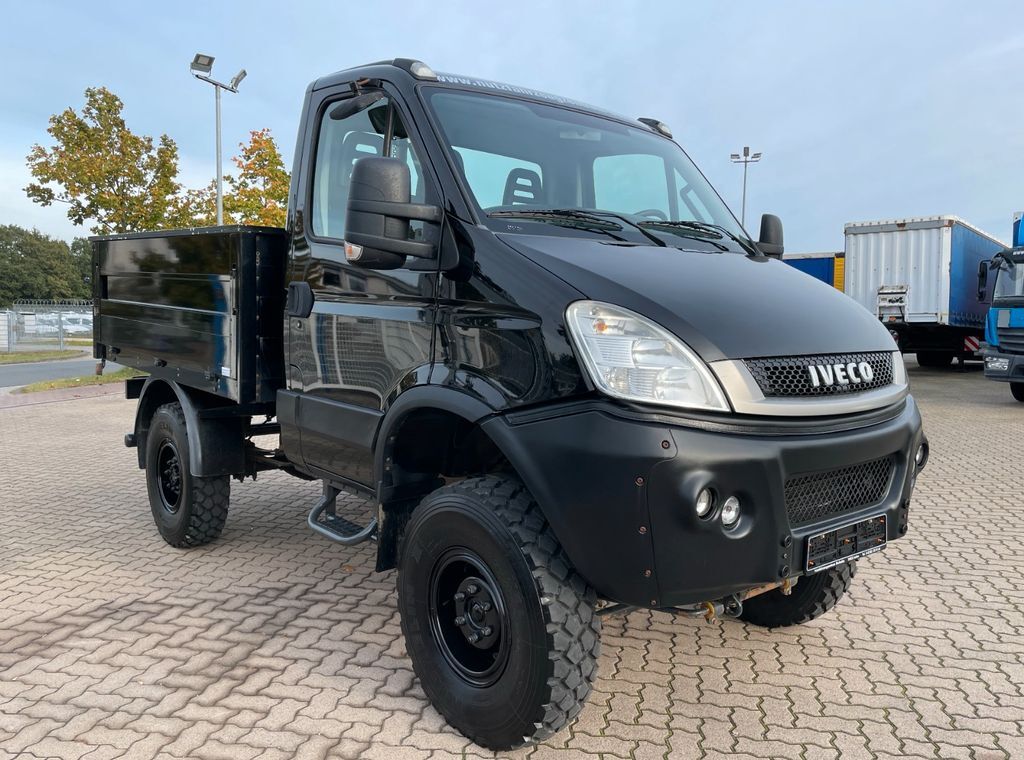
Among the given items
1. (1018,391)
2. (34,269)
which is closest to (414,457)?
(1018,391)

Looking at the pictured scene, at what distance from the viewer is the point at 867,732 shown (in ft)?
9.99

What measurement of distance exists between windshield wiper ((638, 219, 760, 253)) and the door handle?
1580mm

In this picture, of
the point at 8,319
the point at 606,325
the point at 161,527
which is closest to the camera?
the point at 606,325

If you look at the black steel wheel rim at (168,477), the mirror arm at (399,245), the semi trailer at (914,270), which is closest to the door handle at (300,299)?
the mirror arm at (399,245)

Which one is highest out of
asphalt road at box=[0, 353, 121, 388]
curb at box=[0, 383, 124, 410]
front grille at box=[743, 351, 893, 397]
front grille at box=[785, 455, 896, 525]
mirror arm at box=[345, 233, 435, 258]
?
mirror arm at box=[345, 233, 435, 258]

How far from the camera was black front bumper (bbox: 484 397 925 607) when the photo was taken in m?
2.37

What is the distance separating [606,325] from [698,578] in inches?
31.9

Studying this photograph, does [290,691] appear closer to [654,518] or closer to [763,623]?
[654,518]

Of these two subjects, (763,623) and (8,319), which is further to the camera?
(8,319)

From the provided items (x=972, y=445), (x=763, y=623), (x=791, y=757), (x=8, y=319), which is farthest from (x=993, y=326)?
(x=8, y=319)

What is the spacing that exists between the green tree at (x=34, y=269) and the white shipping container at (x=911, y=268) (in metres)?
74.9

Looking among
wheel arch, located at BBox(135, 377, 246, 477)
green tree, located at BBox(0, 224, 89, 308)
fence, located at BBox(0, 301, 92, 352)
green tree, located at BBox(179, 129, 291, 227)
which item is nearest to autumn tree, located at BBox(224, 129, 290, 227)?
green tree, located at BBox(179, 129, 291, 227)

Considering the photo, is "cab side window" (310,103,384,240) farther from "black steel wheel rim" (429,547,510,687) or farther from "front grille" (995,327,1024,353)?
"front grille" (995,327,1024,353)

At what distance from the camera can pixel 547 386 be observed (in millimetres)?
2588
